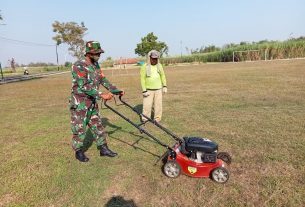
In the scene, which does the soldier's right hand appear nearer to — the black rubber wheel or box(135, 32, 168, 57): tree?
the black rubber wheel

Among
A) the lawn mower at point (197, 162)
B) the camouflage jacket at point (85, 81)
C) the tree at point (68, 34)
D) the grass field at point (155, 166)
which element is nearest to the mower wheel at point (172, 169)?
the lawn mower at point (197, 162)

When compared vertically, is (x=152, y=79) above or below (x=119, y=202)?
above

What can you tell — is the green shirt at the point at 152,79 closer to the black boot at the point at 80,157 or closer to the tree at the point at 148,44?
the black boot at the point at 80,157

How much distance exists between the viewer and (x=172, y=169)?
15.4 ft

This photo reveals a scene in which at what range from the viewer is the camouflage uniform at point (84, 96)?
16.4 feet

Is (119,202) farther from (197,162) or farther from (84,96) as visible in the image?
(84,96)

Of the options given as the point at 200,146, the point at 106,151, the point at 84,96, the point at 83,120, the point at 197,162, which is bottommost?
the point at 106,151

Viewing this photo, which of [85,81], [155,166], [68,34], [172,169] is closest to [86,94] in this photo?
[85,81]

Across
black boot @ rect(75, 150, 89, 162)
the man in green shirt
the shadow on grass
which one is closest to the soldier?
black boot @ rect(75, 150, 89, 162)

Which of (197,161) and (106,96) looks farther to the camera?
(106,96)

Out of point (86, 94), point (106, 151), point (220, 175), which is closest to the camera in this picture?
point (220, 175)

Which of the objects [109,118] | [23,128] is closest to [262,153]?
[109,118]

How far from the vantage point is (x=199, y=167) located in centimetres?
454

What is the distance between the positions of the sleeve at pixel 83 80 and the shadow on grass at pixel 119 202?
69.0 inches
